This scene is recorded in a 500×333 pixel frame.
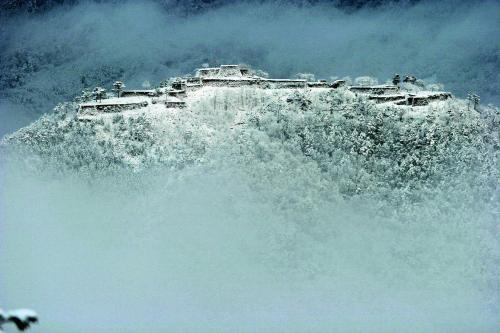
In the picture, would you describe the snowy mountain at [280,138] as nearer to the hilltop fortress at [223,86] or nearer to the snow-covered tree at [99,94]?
the hilltop fortress at [223,86]

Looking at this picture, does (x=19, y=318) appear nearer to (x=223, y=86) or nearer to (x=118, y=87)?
(x=223, y=86)

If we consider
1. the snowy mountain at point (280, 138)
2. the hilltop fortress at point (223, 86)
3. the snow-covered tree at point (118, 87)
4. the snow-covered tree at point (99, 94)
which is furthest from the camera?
the snow-covered tree at point (118, 87)

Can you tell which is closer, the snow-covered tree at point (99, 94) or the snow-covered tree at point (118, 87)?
the snow-covered tree at point (99, 94)

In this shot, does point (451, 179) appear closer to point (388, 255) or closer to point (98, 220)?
point (388, 255)

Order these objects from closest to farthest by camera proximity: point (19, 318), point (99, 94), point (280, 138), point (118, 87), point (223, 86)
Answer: point (19, 318)
point (280, 138)
point (223, 86)
point (99, 94)
point (118, 87)

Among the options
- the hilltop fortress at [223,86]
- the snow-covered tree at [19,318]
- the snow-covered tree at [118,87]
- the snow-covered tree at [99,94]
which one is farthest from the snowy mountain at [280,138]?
the snow-covered tree at [19,318]

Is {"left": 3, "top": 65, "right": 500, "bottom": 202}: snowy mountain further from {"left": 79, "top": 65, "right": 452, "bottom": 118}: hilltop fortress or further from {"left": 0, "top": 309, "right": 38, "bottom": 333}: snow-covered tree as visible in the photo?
{"left": 0, "top": 309, "right": 38, "bottom": 333}: snow-covered tree

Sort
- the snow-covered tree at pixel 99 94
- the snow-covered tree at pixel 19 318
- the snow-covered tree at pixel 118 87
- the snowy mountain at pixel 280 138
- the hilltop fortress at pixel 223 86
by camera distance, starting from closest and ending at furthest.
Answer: the snow-covered tree at pixel 19 318 < the snowy mountain at pixel 280 138 < the hilltop fortress at pixel 223 86 < the snow-covered tree at pixel 99 94 < the snow-covered tree at pixel 118 87

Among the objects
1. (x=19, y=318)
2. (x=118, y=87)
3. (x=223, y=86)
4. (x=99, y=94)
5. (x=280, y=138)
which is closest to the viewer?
(x=19, y=318)

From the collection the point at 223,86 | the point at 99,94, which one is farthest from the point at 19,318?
the point at 99,94

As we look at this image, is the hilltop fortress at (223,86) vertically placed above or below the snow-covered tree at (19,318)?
above
